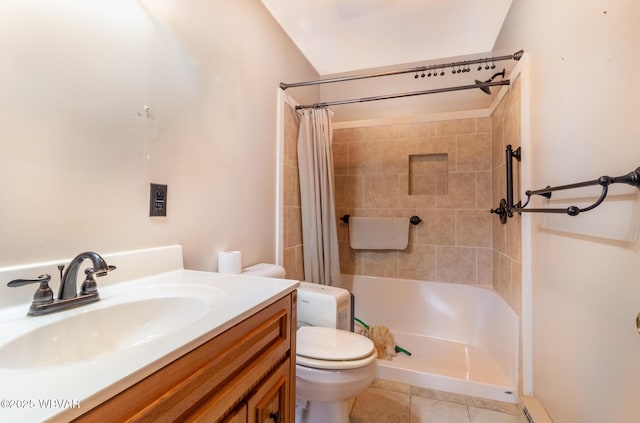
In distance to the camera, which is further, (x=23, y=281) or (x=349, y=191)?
(x=349, y=191)

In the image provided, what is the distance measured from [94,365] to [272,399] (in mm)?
491

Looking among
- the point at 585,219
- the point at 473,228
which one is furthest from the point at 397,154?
the point at 585,219

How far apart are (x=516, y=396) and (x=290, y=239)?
1566 millimetres

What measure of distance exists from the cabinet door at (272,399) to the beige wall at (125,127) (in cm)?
61

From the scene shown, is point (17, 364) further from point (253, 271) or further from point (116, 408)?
point (253, 271)

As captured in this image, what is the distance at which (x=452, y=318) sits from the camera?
238 cm

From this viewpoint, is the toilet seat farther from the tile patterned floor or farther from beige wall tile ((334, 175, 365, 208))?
beige wall tile ((334, 175, 365, 208))

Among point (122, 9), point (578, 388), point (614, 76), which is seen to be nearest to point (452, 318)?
point (578, 388)

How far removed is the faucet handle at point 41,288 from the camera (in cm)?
65

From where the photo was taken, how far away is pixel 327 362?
123 centimetres

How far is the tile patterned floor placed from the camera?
1.50 meters

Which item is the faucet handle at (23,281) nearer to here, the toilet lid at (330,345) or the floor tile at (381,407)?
the toilet lid at (330,345)

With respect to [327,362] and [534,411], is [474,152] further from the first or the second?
[327,362]

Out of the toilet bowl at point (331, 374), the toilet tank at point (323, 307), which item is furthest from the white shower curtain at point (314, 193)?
the toilet bowl at point (331, 374)
